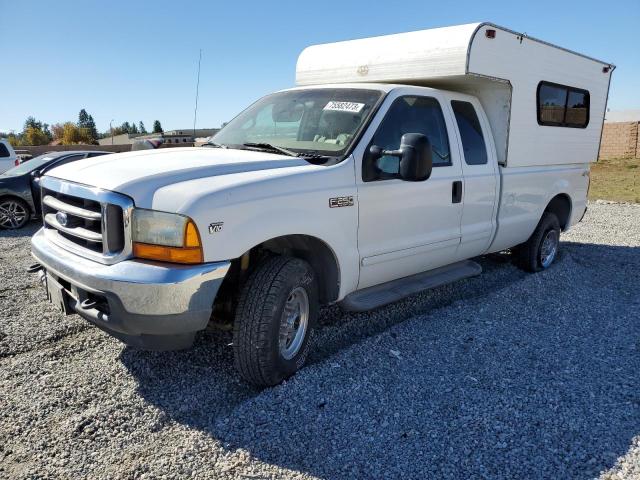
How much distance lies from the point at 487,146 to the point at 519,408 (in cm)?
274

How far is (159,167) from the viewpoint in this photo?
3230mm

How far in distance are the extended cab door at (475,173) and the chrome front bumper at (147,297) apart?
2.72 m

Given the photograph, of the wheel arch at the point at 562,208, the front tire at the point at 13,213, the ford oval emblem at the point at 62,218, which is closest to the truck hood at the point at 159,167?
the ford oval emblem at the point at 62,218

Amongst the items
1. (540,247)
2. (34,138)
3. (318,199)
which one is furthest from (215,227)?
(34,138)

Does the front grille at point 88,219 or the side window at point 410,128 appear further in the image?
the side window at point 410,128

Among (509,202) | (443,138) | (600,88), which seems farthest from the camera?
(600,88)

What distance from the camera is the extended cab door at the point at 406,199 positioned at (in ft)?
12.6

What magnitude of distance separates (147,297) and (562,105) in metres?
5.55

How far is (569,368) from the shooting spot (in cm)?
385

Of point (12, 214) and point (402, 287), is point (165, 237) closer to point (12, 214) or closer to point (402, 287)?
point (402, 287)

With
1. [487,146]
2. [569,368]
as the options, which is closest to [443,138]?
[487,146]

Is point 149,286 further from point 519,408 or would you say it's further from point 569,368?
point 569,368

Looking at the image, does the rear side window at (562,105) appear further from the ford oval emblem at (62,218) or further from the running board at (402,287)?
the ford oval emblem at (62,218)

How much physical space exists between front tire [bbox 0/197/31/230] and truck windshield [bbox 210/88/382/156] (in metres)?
6.72
